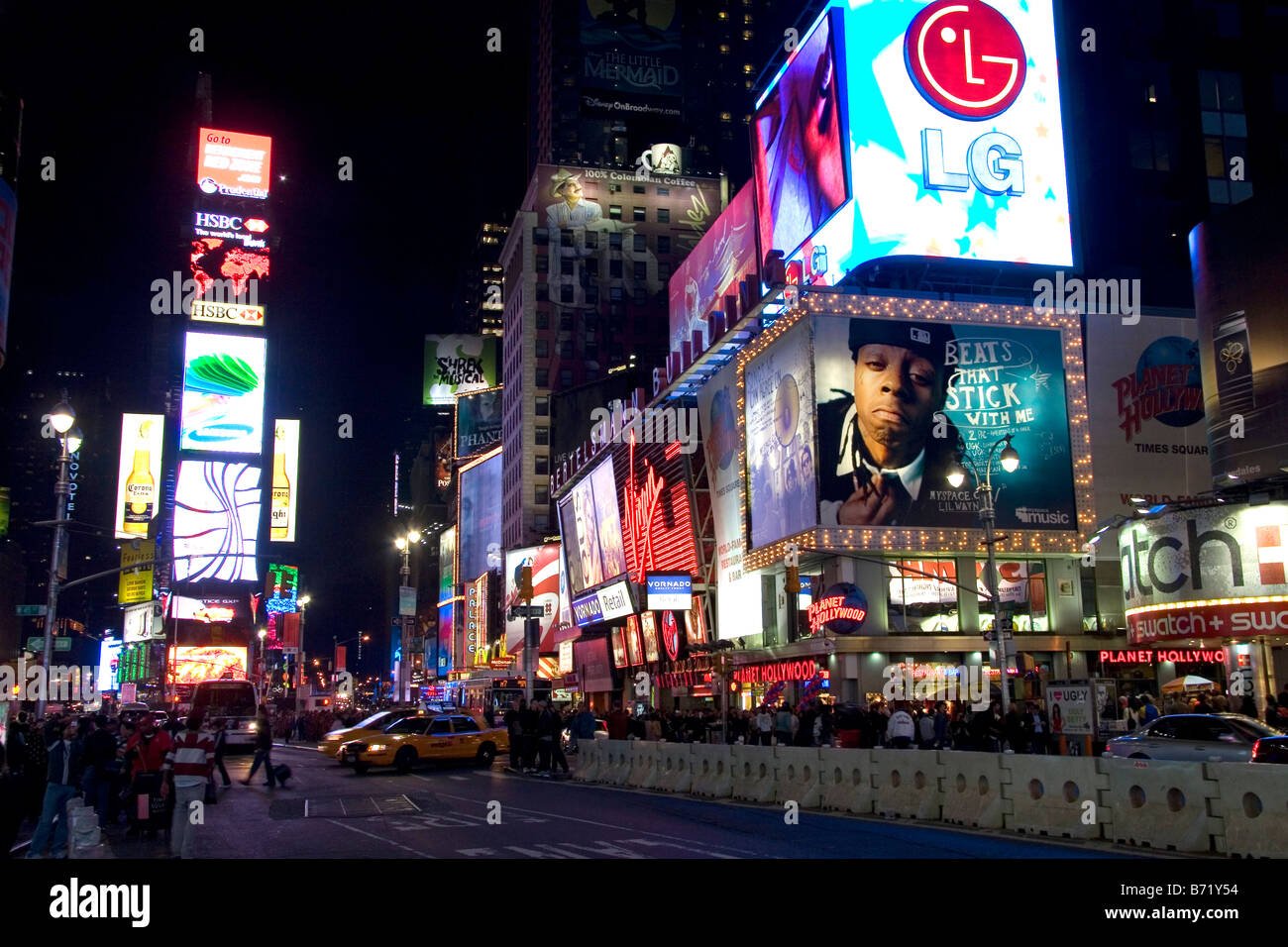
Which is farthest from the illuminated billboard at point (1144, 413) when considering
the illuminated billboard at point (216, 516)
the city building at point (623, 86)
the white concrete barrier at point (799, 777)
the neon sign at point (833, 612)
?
the illuminated billboard at point (216, 516)

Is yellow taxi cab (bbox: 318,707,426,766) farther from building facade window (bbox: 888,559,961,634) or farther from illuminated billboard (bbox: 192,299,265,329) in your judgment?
illuminated billboard (bbox: 192,299,265,329)

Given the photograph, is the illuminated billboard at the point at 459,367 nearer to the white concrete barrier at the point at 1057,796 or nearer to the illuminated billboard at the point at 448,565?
the illuminated billboard at the point at 448,565

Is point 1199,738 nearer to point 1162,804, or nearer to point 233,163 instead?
point 1162,804

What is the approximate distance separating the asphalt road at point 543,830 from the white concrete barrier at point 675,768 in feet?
1.75

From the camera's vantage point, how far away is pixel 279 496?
12888 cm

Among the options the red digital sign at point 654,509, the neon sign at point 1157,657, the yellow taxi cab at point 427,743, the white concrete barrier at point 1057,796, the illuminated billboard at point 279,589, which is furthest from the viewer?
the illuminated billboard at point 279,589

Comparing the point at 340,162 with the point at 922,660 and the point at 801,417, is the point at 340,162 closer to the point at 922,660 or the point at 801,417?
the point at 801,417

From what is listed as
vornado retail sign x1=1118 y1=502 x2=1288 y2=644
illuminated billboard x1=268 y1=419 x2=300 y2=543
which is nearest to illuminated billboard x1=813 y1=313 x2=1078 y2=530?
vornado retail sign x1=1118 y1=502 x2=1288 y2=644

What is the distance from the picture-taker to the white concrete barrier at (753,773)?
72.1 ft

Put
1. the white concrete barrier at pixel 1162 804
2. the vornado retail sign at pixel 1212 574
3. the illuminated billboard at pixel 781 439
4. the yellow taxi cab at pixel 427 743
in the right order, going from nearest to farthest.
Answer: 1. the white concrete barrier at pixel 1162 804
2. the vornado retail sign at pixel 1212 574
3. the yellow taxi cab at pixel 427 743
4. the illuminated billboard at pixel 781 439

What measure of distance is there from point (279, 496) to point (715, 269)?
81.2 m

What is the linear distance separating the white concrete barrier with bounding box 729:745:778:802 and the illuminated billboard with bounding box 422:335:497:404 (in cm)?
12851

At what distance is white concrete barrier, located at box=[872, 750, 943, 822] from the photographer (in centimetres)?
1755
